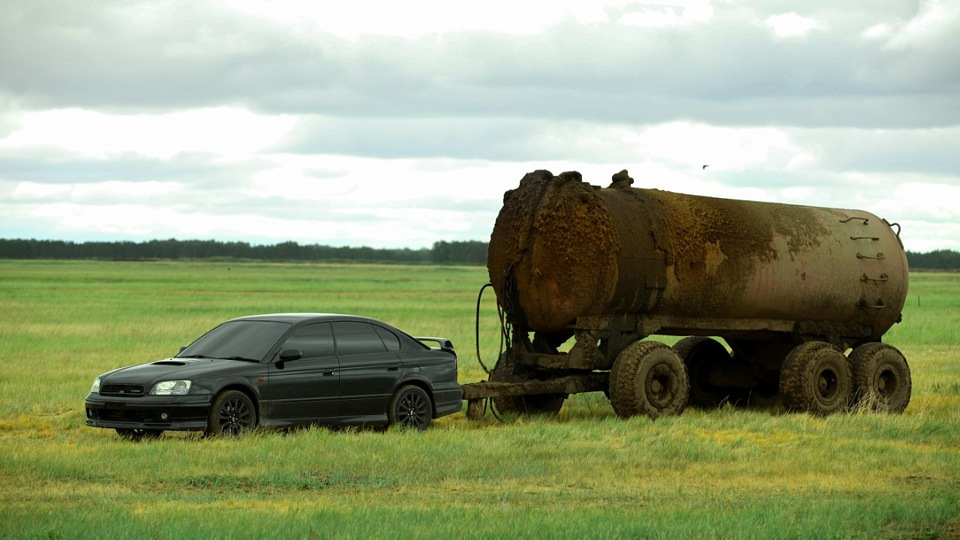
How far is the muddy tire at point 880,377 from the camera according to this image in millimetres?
20688

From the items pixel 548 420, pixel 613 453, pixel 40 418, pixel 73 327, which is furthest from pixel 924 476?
pixel 73 327

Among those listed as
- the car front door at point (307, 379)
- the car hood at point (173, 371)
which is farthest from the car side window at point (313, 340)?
the car hood at point (173, 371)

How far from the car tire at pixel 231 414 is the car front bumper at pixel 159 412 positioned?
10 cm

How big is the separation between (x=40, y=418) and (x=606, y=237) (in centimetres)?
802

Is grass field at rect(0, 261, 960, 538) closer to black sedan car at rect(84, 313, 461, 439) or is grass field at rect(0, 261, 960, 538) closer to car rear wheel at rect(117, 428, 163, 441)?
car rear wheel at rect(117, 428, 163, 441)

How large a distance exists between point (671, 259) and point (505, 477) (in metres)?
6.50

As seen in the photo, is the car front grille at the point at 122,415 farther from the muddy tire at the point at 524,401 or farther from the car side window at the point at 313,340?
the muddy tire at the point at 524,401

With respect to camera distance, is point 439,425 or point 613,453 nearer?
point 613,453

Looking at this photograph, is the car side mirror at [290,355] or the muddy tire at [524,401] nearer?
the car side mirror at [290,355]

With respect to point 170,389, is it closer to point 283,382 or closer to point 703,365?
point 283,382

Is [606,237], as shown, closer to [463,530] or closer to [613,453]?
[613,453]

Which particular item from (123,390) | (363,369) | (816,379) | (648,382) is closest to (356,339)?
(363,369)

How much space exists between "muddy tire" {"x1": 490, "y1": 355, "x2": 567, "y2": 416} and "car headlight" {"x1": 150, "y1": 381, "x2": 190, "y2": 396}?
554 cm

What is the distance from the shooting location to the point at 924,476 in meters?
13.6
